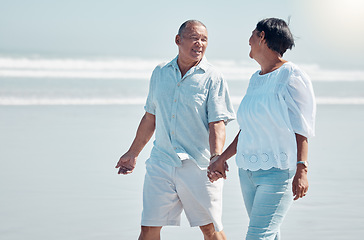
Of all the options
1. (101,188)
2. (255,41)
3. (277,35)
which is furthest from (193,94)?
(101,188)

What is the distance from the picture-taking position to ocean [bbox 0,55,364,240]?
488 cm

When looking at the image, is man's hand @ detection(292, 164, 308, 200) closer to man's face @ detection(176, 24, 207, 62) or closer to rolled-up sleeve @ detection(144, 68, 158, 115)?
man's face @ detection(176, 24, 207, 62)

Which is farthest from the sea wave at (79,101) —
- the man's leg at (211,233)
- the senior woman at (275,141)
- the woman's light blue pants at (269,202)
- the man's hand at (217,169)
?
the woman's light blue pants at (269,202)

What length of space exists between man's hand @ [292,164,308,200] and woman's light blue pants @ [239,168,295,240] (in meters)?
0.08

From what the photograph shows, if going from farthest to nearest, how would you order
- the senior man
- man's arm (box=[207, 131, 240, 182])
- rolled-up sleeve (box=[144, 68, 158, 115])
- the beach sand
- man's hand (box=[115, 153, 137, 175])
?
1. the beach sand
2. man's hand (box=[115, 153, 137, 175])
3. rolled-up sleeve (box=[144, 68, 158, 115])
4. the senior man
5. man's arm (box=[207, 131, 240, 182])

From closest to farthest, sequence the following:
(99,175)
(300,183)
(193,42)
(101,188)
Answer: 1. (300,183)
2. (193,42)
3. (101,188)
4. (99,175)

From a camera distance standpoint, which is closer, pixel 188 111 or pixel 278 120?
pixel 278 120

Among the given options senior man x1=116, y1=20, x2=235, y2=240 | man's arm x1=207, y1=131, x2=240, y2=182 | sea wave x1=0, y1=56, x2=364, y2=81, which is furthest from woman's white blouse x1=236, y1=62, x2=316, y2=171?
sea wave x1=0, y1=56, x2=364, y2=81

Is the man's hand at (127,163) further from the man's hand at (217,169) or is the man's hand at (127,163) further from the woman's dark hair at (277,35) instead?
the woman's dark hair at (277,35)

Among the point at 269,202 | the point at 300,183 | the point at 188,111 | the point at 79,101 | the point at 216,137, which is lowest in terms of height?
the point at 79,101

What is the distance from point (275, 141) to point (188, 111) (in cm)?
82

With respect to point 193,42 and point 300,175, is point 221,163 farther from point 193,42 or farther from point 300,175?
point 193,42

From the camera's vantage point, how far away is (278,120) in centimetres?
306

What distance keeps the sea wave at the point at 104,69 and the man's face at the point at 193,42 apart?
55.6ft
